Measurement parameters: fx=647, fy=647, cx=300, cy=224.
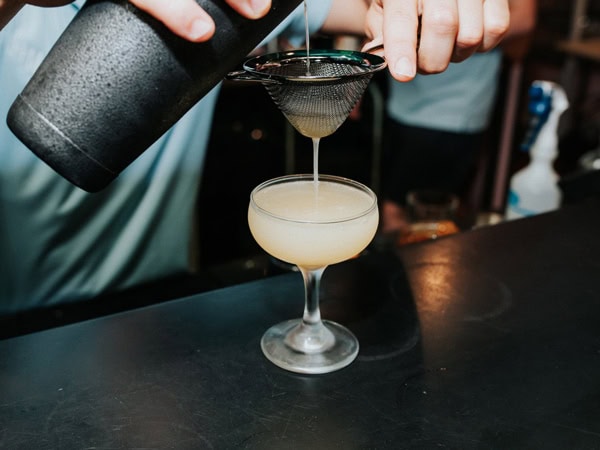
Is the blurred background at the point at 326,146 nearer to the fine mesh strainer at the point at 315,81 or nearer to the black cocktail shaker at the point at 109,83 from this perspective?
the fine mesh strainer at the point at 315,81

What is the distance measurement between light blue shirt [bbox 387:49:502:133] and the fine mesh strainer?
7.22 ft

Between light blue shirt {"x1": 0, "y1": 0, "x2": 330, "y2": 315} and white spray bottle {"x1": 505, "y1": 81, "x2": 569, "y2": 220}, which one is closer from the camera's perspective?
light blue shirt {"x1": 0, "y1": 0, "x2": 330, "y2": 315}

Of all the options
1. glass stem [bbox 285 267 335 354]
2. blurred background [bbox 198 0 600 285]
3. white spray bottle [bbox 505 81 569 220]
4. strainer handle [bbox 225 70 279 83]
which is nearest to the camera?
strainer handle [bbox 225 70 279 83]

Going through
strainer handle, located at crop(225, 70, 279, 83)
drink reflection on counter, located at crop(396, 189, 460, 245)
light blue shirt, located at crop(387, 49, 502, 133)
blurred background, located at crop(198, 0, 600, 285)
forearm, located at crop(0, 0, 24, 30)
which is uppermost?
forearm, located at crop(0, 0, 24, 30)

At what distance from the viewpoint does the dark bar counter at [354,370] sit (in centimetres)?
89

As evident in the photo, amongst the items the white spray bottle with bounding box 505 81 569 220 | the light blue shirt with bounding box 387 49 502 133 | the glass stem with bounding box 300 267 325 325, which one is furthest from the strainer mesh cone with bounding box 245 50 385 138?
the light blue shirt with bounding box 387 49 502 133

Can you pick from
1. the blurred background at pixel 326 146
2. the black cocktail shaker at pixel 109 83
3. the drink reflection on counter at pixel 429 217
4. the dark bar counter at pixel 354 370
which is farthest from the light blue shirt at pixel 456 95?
the black cocktail shaker at pixel 109 83

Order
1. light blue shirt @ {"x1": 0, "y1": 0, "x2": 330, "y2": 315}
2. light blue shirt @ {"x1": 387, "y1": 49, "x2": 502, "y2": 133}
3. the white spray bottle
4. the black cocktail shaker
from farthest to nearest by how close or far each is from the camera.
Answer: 1. light blue shirt @ {"x1": 387, "y1": 49, "x2": 502, "y2": 133}
2. the white spray bottle
3. light blue shirt @ {"x1": 0, "y1": 0, "x2": 330, "y2": 315}
4. the black cocktail shaker

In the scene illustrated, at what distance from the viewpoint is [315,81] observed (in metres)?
0.97

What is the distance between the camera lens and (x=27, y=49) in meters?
1.34

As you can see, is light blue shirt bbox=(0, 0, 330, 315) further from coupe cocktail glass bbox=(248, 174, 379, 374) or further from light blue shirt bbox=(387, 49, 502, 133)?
light blue shirt bbox=(387, 49, 502, 133)

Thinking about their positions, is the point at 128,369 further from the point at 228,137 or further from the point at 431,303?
the point at 228,137

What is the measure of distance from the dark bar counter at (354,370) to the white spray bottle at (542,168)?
1.39 ft

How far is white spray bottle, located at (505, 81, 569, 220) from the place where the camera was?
1.76 m
